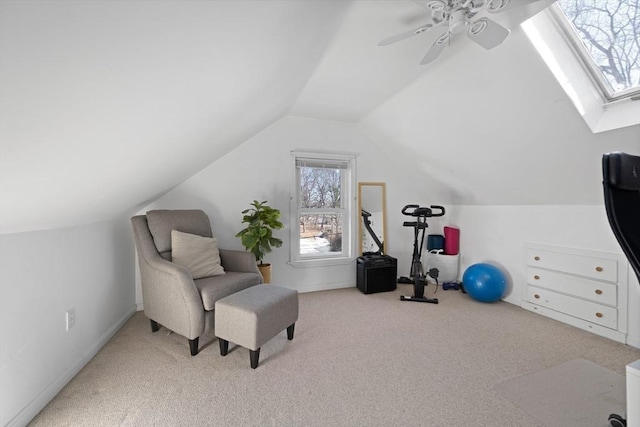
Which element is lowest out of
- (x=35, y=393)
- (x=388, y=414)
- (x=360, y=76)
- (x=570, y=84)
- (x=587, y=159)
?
(x=388, y=414)

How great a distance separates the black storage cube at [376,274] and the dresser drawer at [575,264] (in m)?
1.54

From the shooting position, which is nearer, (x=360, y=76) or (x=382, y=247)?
(x=360, y=76)

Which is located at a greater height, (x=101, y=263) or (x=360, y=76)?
(x=360, y=76)

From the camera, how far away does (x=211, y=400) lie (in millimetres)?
1560

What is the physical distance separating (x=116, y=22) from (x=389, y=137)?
3320 mm

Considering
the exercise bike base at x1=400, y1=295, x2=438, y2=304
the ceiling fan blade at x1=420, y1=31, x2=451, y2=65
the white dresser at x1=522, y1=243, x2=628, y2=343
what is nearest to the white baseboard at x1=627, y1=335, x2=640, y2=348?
the white dresser at x1=522, y1=243, x2=628, y2=343

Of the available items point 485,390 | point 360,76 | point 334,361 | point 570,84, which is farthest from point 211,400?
point 570,84

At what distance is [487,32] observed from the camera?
1.45 meters

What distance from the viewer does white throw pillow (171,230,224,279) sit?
232cm

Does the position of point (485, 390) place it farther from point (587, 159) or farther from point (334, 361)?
point (587, 159)

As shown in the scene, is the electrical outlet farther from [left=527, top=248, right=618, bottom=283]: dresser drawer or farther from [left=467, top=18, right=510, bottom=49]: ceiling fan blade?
[left=527, top=248, right=618, bottom=283]: dresser drawer

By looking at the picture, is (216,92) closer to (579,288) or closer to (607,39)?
(607,39)

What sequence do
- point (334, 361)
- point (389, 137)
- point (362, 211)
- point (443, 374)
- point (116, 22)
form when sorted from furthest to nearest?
point (362, 211)
point (389, 137)
point (334, 361)
point (443, 374)
point (116, 22)

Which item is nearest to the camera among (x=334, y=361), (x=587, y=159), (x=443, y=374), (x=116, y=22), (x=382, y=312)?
(x=116, y=22)
